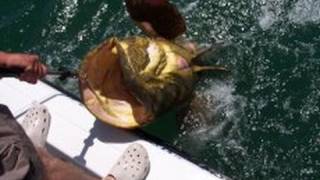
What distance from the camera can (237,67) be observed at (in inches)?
204

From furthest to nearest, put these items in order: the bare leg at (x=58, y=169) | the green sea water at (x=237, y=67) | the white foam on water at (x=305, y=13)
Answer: the white foam on water at (x=305, y=13), the green sea water at (x=237, y=67), the bare leg at (x=58, y=169)

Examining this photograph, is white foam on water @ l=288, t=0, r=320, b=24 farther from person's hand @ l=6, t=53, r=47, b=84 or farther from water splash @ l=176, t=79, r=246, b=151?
person's hand @ l=6, t=53, r=47, b=84

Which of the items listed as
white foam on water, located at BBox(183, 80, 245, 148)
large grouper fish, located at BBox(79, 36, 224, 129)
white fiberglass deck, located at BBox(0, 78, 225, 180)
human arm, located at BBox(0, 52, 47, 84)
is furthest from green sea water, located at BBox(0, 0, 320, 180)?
human arm, located at BBox(0, 52, 47, 84)

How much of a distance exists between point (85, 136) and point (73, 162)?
186 mm

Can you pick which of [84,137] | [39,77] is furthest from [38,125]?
[39,77]

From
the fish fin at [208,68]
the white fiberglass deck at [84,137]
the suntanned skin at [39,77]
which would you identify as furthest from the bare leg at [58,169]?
the fish fin at [208,68]

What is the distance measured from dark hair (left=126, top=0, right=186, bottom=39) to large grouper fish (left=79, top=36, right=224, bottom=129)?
203 millimetres

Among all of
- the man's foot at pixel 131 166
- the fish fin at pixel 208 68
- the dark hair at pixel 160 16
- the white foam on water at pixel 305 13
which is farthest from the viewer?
the white foam on water at pixel 305 13

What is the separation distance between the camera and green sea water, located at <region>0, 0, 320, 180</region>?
185 inches

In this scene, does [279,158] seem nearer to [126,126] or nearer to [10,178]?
[126,126]

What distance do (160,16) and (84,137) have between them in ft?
3.51

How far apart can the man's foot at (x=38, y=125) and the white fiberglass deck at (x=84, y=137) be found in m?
0.08

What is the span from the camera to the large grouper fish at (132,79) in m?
4.00

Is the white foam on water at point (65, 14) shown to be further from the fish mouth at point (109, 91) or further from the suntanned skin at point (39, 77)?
the suntanned skin at point (39, 77)
